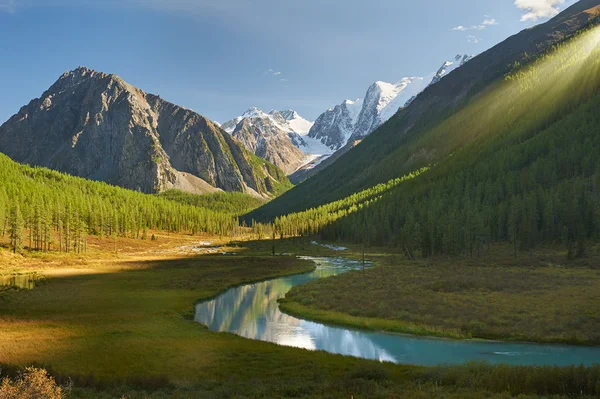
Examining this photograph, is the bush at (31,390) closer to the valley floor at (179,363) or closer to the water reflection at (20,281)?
the valley floor at (179,363)

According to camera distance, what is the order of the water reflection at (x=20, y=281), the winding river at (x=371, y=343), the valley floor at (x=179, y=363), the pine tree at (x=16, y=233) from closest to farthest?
1. the valley floor at (x=179, y=363)
2. the winding river at (x=371, y=343)
3. the water reflection at (x=20, y=281)
4. the pine tree at (x=16, y=233)

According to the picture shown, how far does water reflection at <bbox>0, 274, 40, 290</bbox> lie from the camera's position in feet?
222

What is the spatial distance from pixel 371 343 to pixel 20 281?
70.8 meters

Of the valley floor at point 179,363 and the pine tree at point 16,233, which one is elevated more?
the pine tree at point 16,233

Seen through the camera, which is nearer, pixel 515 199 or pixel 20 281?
pixel 20 281

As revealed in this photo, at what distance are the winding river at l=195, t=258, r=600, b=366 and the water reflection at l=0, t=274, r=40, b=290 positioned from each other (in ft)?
118

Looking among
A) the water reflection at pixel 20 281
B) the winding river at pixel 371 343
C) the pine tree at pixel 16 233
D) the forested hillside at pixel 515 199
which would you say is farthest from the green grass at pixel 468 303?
the pine tree at pixel 16 233

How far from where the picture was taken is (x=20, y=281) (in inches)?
2896

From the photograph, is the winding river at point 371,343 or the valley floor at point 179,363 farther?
the winding river at point 371,343

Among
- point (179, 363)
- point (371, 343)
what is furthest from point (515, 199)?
point (179, 363)

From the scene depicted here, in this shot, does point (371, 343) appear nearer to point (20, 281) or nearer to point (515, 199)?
point (20, 281)

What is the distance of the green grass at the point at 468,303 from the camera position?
130ft

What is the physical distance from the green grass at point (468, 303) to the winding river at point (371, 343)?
2.00m

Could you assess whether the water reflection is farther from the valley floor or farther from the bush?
the bush
